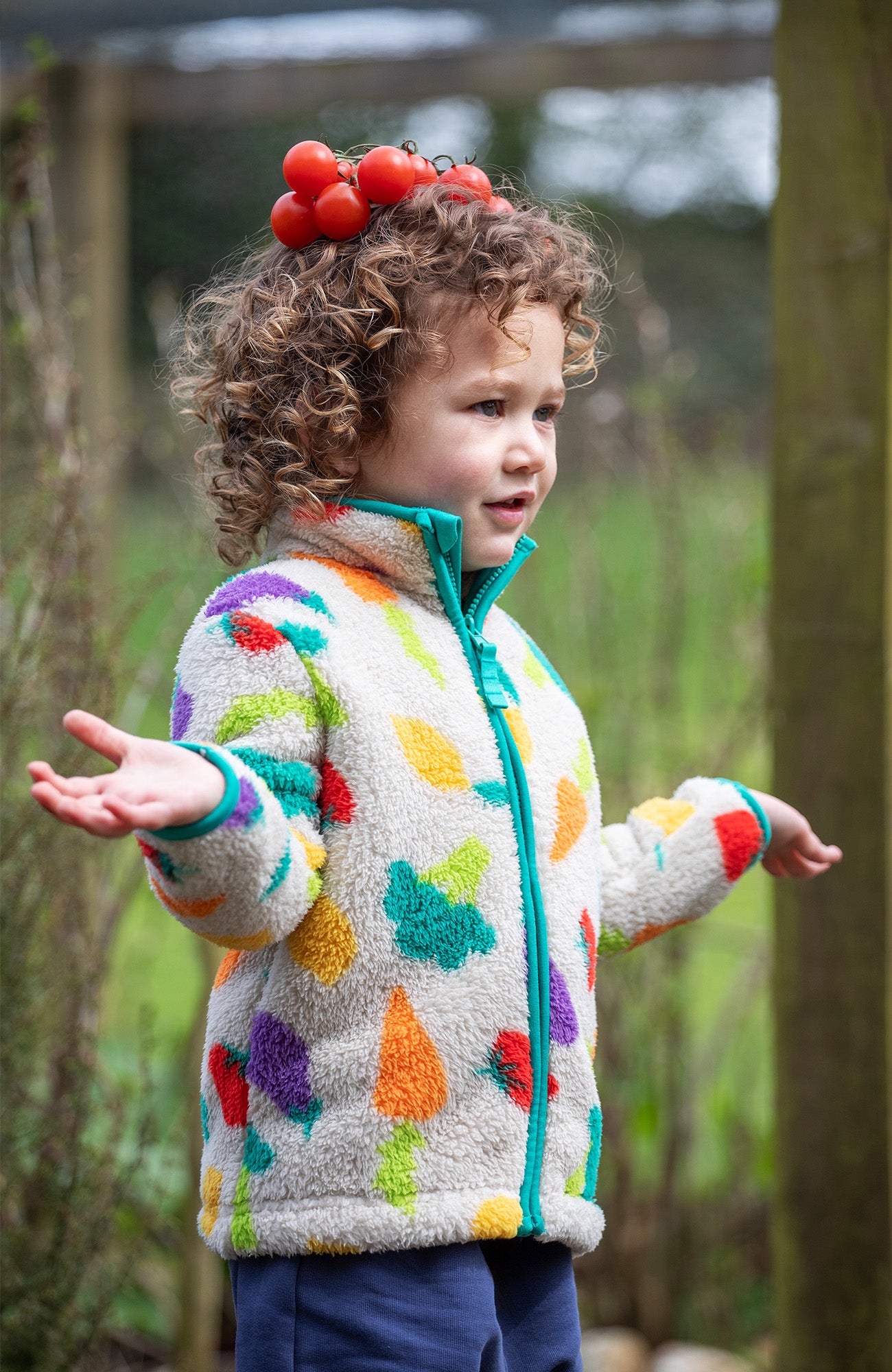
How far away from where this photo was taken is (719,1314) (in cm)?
251

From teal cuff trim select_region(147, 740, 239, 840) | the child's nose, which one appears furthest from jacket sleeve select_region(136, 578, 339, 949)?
the child's nose

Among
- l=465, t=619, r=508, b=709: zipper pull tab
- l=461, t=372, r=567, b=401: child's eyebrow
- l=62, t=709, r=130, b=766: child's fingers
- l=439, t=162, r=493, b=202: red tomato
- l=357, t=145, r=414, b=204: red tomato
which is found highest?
l=439, t=162, r=493, b=202: red tomato

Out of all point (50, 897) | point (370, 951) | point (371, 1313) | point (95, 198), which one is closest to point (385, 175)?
point (370, 951)

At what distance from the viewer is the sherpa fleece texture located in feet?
3.59

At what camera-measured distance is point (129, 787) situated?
0.91m

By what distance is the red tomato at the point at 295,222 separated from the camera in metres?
1.27

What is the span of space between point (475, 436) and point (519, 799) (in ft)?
1.11

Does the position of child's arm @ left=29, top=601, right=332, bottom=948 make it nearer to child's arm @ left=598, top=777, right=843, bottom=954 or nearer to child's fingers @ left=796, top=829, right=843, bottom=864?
child's arm @ left=598, top=777, right=843, bottom=954

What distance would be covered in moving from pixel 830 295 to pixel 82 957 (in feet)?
4.71

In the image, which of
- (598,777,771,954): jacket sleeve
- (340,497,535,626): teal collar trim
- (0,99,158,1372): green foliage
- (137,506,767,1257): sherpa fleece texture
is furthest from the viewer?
(0,99,158,1372): green foliage

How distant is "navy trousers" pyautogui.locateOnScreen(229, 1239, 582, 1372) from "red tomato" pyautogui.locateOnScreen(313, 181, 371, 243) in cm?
92

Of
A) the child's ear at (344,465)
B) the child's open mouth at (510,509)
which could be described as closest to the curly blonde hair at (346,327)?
the child's ear at (344,465)

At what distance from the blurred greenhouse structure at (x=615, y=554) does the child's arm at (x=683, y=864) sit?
36 cm

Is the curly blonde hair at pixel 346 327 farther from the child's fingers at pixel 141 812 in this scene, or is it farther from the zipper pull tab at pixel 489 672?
the child's fingers at pixel 141 812
